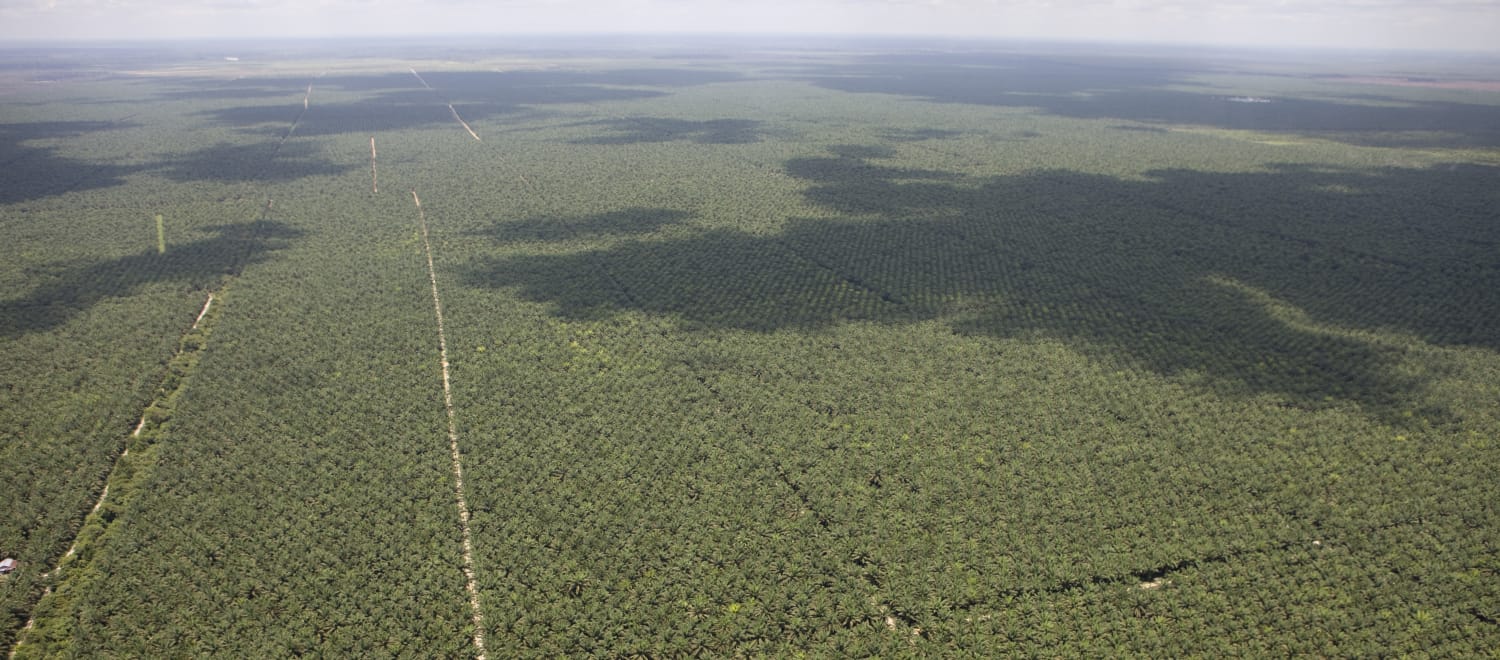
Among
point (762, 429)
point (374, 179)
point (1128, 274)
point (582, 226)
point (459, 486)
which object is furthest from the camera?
point (374, 179)

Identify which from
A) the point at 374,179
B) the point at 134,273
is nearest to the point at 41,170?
the point at 374,179

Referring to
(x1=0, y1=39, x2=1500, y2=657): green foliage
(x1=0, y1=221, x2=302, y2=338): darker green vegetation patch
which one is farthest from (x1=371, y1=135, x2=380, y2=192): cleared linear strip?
(x1=0, y1=221, x2=302, y2=338): darker green vegetation patch

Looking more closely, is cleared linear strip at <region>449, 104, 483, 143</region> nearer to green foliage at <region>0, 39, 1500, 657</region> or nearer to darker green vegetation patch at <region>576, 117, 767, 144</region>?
darker green vegetation patch at <region>576, 117, 767, 144</region>

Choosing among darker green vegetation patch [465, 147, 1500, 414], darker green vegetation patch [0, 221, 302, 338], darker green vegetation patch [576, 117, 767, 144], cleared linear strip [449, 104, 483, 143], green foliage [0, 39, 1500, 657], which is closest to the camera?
green foliage [0, 39, 1500, 657]

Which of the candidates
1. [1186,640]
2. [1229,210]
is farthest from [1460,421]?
[1229,210]

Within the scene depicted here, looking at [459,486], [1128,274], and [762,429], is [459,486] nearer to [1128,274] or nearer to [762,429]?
[762,429]

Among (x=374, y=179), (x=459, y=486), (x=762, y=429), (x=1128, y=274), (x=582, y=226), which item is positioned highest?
(x=374, y=179)

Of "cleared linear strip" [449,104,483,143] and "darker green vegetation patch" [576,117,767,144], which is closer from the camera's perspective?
"darker green vegetation patch" [576,117,767,144]

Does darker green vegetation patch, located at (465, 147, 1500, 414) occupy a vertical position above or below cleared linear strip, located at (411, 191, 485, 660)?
above

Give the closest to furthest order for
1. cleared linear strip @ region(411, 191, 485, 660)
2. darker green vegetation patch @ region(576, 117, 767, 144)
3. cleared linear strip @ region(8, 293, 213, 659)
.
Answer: cleared linear strip @ region(8, 293, 213, 659) → cleared linear strip @ region(411, 191, 485, 660) → darker green vegetation patch @ region(576, 117, 767, 144)

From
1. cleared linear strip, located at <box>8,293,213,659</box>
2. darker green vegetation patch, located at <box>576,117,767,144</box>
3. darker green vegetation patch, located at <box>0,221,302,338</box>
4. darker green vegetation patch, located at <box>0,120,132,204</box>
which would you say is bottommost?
cleared linear strip, located at <box>8,293,213,659</box>

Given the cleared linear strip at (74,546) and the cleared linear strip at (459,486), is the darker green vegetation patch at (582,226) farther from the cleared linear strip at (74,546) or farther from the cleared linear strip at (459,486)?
the cleared linear strip at (74,546)
